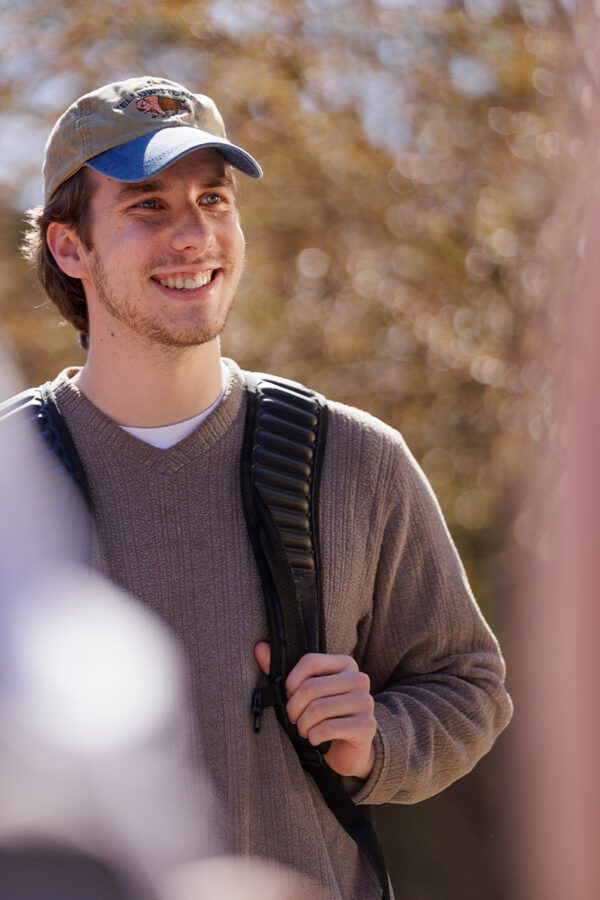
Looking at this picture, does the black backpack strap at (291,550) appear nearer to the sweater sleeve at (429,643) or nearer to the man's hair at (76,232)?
the sweater sleeve at (429,643)

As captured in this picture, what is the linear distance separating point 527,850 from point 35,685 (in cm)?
336

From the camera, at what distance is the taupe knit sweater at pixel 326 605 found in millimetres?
2156

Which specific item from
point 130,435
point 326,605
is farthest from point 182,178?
point 326,605

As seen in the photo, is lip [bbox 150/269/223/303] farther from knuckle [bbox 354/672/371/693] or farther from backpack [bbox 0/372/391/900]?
knuckle [bbox 354/672/371/693]

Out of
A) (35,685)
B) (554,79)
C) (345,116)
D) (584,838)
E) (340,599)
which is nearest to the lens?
(35,685)

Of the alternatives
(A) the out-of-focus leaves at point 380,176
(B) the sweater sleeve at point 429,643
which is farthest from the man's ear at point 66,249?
(A) the out-of-focus leaves at point 380,176

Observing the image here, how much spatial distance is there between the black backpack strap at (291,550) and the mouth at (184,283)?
28 cm

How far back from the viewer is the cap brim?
230 cm

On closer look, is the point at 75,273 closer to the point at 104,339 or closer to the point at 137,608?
the point at 104,339

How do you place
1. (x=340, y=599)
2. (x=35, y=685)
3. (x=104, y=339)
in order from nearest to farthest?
(x=35, y=685) → (x=340, y=599) → (x=104, y=339)

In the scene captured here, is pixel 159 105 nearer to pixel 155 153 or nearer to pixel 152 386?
pixel 155 153

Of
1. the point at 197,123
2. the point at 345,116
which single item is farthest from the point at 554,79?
the point at 197,123

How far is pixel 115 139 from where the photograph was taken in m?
2.39

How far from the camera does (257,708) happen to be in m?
2.13
